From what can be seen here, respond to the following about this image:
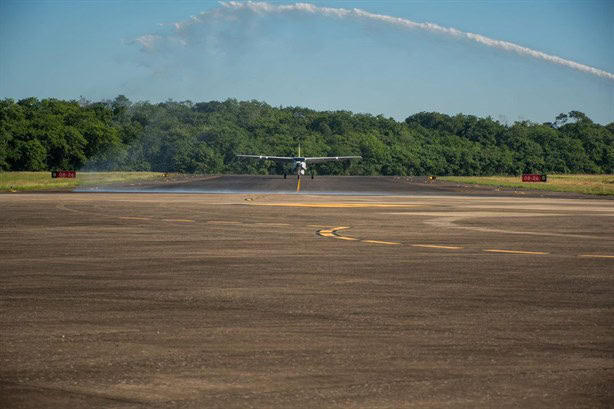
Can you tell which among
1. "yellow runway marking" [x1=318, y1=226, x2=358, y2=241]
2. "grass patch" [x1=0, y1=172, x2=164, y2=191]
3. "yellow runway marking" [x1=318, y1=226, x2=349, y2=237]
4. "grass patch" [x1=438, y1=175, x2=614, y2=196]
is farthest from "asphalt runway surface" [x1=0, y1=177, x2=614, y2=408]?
"grass patch" [x1=0, y1=172, x2=164, y2=191]

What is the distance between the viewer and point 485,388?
787 cm

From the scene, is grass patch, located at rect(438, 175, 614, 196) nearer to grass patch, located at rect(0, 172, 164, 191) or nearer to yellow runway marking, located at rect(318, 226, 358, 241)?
grass patch, located at rect(0, 172, 164, 191)

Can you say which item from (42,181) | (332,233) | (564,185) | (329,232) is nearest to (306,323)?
(332,233)

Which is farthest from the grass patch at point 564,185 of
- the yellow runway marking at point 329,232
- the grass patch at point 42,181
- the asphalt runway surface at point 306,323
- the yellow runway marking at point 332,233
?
the asphalt runway surface at point 306,323

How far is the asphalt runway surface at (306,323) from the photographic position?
25.6ft

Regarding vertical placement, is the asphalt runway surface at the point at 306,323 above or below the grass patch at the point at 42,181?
above

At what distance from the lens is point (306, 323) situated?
11055mm

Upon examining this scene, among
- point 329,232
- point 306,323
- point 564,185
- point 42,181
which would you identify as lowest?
point 42,181

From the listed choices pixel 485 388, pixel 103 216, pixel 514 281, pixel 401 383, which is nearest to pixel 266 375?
pixel 401 383

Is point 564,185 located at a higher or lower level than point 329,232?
lower

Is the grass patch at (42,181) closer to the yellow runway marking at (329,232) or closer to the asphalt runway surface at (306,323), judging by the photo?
the yellow runway marking at (329,232)

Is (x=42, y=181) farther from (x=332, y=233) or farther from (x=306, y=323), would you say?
(x=306, y=323)

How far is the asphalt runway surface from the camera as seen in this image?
779cm

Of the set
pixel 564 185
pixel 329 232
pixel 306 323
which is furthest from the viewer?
pixel 564 185
